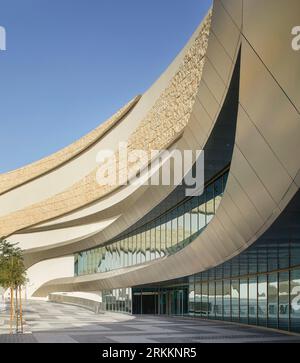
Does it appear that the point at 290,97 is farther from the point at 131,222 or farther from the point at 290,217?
the point at 131,222

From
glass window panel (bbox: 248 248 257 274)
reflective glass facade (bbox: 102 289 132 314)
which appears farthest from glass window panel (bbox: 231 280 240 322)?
reflective glass facade (bbox: 102 289 132 314)

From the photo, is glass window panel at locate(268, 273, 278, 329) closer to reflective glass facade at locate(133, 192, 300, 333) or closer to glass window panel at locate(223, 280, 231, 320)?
reflective glass facade at locate(133, 192, 300, 333)

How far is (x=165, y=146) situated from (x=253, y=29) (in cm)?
1486

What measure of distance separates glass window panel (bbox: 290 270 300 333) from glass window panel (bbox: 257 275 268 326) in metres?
3.14

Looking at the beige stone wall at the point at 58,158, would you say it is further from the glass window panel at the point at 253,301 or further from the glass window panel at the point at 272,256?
the glass window panel at the point at 272,256

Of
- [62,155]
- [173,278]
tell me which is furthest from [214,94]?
[62,155]

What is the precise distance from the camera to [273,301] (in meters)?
25.0

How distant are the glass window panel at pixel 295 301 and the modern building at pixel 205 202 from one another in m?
0.06

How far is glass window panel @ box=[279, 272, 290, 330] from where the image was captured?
23281mm

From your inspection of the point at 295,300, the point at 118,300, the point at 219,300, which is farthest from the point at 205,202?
the point at 118,300

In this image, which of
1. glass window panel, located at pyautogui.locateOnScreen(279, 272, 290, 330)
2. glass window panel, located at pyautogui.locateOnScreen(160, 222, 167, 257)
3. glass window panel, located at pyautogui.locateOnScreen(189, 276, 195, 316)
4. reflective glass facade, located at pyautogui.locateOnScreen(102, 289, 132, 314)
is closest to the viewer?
glass window panel, located at pyautogui.locateOnScreen(279, 272, 290, 330)

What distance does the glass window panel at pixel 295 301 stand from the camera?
22.2 m

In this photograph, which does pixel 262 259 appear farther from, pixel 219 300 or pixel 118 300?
pixel 118 300
